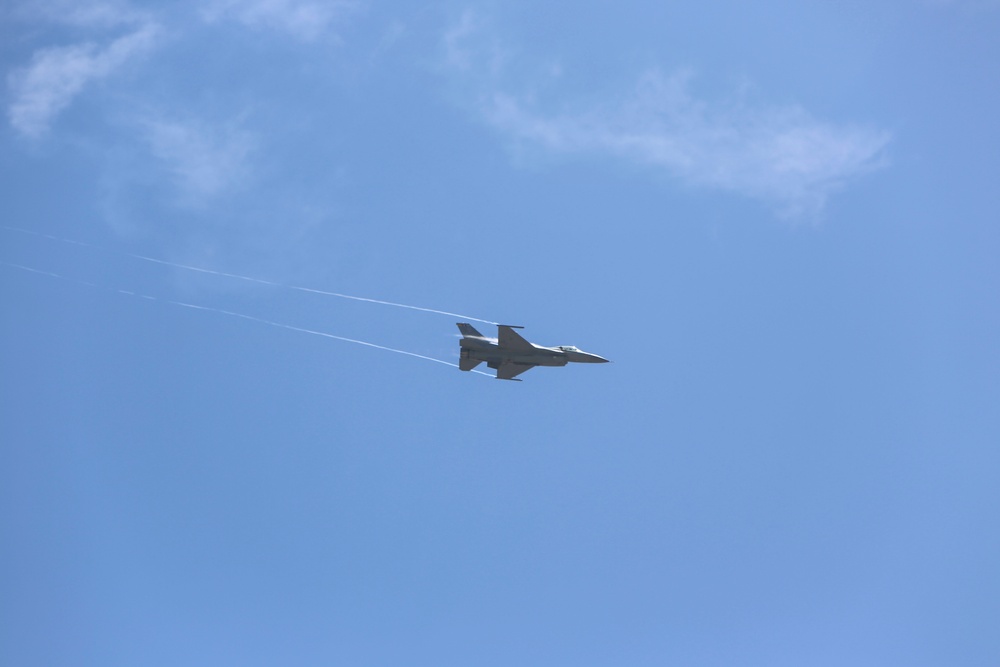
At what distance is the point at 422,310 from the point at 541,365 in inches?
364

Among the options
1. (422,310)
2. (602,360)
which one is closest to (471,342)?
(422,310)

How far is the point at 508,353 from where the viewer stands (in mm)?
60469

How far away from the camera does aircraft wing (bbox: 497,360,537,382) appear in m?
61.2

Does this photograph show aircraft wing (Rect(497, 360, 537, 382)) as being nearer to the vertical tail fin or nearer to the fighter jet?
the fighter jet

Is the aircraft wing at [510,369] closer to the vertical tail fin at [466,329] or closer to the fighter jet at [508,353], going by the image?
the fighter jet at [508,353]

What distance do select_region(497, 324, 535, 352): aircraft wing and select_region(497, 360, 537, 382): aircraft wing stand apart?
1436mm

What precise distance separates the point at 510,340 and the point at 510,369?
256cm

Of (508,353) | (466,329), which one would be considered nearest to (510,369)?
(508,353)

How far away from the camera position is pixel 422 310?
192ft

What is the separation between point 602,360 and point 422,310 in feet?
43.2

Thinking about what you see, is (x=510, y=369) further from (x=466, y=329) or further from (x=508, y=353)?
(x=466, y=329)

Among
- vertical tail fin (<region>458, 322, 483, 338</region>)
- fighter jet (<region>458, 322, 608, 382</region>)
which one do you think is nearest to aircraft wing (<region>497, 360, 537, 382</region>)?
fighter jet (<region>458, 322, 608, 382</region>)

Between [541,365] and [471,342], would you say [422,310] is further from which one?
[541,365]

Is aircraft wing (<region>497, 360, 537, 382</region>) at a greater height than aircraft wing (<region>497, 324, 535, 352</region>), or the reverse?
aircraft wing (<region>497, 324, 535, 352</region>)
